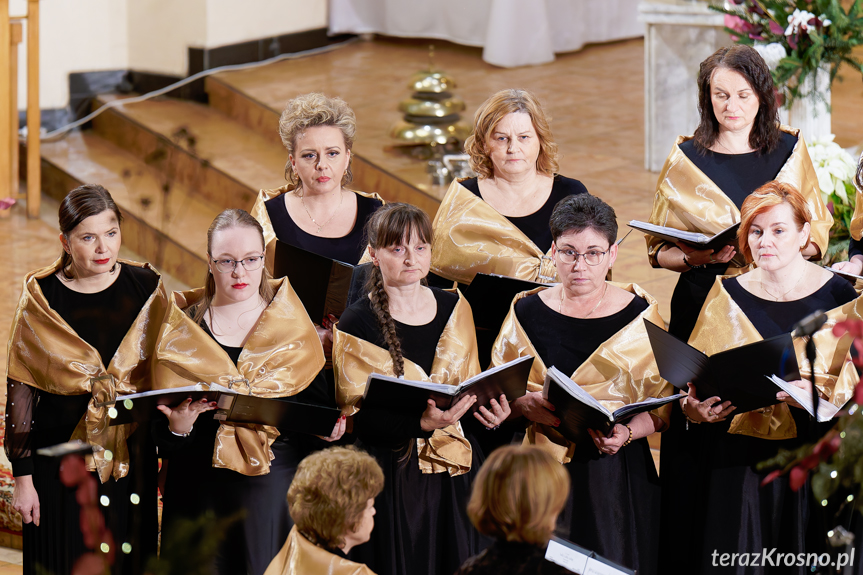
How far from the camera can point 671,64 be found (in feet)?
21.4

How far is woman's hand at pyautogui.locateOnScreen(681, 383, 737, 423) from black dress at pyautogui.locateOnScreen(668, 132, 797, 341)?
2.27 feet

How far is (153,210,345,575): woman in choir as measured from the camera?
2898 millimetres

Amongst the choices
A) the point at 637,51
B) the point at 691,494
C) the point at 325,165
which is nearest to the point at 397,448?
the point at 691,494

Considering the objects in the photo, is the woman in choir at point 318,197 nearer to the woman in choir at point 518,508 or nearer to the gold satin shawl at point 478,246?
the gold satin shawl at point 478,246

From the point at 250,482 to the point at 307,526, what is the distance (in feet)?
2.58

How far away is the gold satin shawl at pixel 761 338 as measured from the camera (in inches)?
112

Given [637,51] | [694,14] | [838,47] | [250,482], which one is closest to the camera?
[250,482]

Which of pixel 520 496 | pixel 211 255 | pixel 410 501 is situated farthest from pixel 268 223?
pixel 520 496

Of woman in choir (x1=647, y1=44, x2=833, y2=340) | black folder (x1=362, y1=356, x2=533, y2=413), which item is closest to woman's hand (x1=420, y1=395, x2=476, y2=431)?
black folder (x1=362, y1=356, x2=533, y2=413)

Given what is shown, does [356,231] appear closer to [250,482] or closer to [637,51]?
[250,482]

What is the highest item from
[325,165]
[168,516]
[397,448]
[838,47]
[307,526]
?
[838,47]

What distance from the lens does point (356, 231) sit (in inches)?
142

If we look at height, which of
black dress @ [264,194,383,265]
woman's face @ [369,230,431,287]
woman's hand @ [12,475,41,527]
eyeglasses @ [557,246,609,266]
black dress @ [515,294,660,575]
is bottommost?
woman's hand @ [12,475,41,527]

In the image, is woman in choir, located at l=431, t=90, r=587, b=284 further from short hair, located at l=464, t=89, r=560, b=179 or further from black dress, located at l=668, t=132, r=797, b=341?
black dress, located at l=668, t=132, r=797, b=341
